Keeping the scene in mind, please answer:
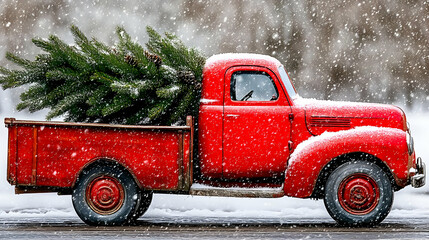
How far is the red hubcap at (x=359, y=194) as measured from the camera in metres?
7.50

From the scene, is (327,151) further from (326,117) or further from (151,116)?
(151,116)

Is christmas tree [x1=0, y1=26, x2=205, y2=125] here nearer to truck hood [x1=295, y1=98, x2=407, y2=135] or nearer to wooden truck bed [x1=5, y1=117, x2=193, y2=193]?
wooden truck bed [x1=5, y1=117, x2=193, y2=193]

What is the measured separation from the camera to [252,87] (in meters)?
7.99

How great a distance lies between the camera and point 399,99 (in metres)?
15.8

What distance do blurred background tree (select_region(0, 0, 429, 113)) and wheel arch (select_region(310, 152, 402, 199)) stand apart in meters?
7.66

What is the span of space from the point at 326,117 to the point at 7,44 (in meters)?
11.0

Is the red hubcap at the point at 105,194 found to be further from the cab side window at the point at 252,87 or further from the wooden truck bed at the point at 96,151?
the cab side window at the point at 252,87

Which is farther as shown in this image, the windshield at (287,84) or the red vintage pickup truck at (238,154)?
the windshield at (287,84)

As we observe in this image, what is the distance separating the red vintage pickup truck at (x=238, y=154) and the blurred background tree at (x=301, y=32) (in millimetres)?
7519

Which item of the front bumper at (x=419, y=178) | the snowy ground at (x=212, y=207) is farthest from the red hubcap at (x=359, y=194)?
the snowy ground at (x=212, y=207)

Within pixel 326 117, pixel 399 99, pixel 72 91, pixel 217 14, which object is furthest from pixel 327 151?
pixel 217 14

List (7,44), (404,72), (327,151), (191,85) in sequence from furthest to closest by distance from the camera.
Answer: (7,44) → (404,72) → (191,85) → (327,151)

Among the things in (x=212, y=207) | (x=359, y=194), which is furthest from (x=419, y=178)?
(x=212, y=207)

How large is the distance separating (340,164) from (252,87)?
1.30 metres
